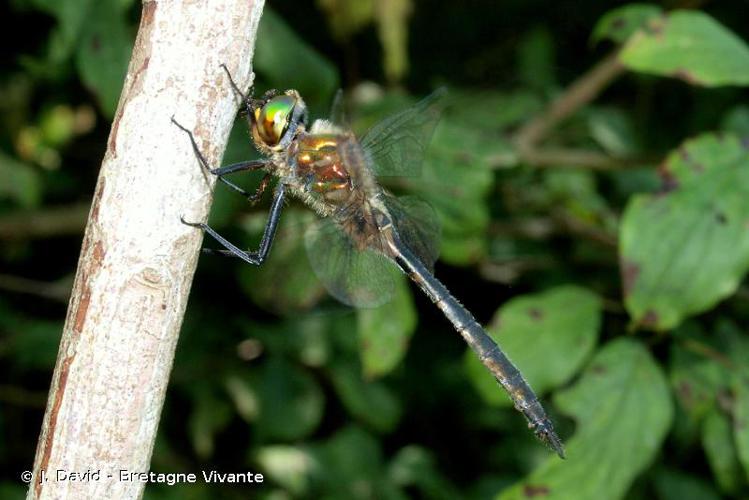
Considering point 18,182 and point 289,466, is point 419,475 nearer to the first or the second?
point 289,466

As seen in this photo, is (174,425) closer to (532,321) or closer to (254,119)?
(532,321)

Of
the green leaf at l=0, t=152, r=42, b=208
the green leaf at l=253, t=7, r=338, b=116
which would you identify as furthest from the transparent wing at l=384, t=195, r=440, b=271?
the green leaf at l=0, t=152, r=42, b=208

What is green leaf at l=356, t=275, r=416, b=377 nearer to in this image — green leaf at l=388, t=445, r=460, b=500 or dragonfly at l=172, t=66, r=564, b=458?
dragonfly at l=172, t=66, r=564, b=458

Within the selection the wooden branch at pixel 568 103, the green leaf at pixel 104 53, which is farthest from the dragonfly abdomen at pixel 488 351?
the wooden branch at pixel 568 103

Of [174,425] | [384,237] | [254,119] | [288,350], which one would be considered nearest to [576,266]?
[288,350]

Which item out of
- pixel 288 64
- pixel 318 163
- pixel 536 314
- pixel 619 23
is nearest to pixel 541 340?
pixel 536 314
